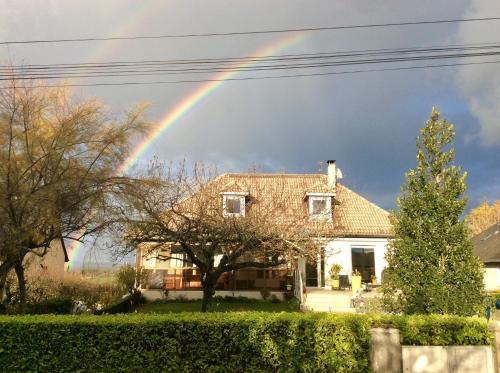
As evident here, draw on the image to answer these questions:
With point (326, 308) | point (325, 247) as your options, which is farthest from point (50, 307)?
point (325, 247)

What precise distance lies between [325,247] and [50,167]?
12.4m

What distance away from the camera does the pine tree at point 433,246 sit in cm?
963

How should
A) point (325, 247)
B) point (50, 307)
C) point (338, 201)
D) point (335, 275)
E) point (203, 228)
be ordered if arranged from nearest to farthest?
point (203, 228) → point (50, 307) → point (325, 247) → point (335, 275) → point (338, 201)

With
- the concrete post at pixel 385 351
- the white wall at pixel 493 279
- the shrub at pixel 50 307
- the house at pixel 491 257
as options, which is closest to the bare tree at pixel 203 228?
the shrub at pixel 50 307

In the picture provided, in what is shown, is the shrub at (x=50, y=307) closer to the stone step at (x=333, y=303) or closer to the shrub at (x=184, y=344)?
the shrub at (x=184, y=344)

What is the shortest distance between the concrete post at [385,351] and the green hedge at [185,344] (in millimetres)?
184

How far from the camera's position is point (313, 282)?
24125 mm

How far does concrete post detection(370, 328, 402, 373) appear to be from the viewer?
25.7 ft

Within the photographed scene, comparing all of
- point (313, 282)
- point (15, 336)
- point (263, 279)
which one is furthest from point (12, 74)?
point (313, 282)

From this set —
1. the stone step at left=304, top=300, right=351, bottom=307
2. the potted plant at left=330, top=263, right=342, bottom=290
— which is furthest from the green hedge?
the potted plant at left=330, top=263, right=342, bottom=290

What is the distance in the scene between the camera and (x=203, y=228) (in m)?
13.2

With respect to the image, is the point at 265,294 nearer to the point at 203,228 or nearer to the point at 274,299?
the point at 274,299

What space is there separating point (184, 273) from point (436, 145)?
50.7ft

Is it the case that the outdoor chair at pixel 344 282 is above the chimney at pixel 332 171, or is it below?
below
